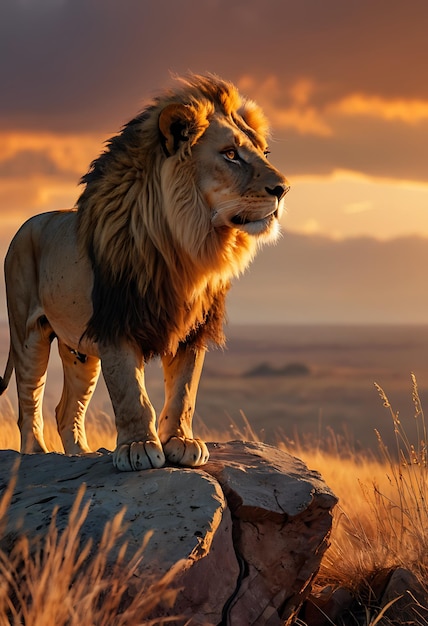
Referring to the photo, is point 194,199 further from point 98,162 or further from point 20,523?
point 20,523

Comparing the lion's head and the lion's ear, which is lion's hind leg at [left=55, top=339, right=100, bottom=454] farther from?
the lion's ear

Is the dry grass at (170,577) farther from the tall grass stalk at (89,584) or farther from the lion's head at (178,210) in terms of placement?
the lion's head at (178,210)

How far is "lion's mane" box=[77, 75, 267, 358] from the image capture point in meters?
4.46

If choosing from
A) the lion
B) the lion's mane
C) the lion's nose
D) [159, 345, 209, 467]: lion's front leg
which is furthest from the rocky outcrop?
the lion's nose

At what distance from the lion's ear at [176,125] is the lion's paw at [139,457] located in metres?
1.41

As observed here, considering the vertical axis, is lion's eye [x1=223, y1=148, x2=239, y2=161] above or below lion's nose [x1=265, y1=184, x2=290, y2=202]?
above

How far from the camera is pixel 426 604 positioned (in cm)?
482

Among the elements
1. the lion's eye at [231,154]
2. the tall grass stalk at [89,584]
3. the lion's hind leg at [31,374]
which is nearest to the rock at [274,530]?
the tall grass stalk at [89,584]

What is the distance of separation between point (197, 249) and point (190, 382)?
72 cm

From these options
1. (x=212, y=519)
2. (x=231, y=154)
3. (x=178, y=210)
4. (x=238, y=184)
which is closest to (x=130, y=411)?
(x=212, y=519)

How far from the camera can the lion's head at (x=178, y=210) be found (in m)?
4.38

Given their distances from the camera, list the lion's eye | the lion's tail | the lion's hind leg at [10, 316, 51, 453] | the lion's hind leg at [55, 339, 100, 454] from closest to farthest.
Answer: the lion's eye, the lion's hind leg at [10, 316, 51, 453], the lion's hind leg at [55, 339, 100, 454], the lion's tail

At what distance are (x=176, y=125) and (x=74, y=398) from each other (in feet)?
7.47

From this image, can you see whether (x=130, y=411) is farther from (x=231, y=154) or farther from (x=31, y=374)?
(x=31, y=374)
